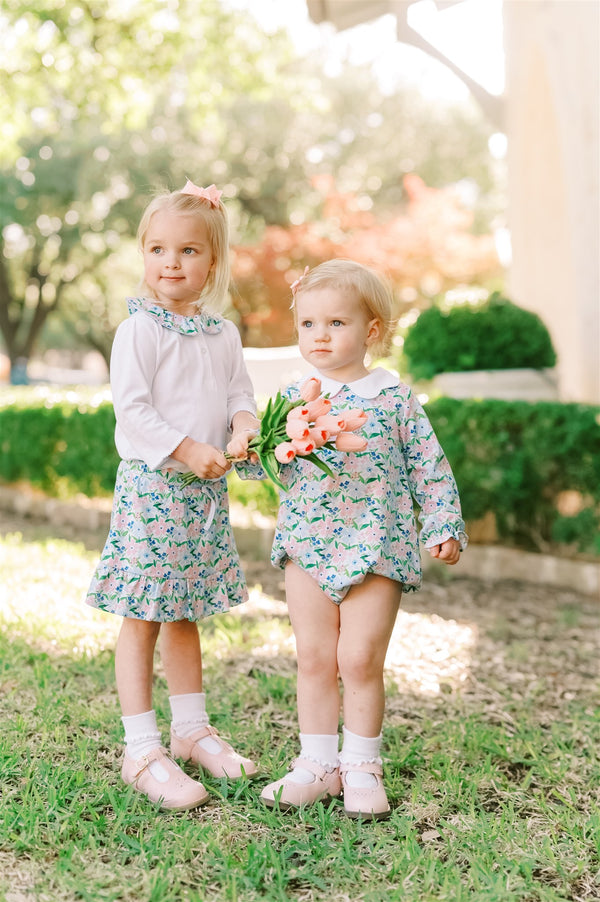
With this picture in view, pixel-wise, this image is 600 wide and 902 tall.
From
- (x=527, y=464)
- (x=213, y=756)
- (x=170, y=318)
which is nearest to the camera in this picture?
(x=170, y=318)

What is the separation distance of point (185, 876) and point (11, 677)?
1.44 metres

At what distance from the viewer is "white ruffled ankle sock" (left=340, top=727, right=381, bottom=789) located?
234 centimetres

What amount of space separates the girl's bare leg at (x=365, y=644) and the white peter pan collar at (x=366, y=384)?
0.46 meters

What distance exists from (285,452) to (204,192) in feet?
2.59

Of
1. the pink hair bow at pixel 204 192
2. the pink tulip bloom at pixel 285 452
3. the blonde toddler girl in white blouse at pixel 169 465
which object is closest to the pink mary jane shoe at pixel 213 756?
the blonde toddler girl in white blouse at pixel 169 465

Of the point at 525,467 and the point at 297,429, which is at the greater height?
the point at 297,429

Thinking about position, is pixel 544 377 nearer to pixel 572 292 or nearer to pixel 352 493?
pixel 572 292

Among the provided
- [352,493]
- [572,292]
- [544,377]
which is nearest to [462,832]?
[352,493]

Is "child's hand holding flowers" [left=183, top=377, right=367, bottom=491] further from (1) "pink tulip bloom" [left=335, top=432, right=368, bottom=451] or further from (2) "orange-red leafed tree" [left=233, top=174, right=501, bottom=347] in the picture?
(2) "orange-red leafed tree" [left=233, top=174, right=501, bottom=347]

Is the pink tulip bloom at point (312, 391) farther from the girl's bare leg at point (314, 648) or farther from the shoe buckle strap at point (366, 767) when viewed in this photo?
the shoe buckle strap at point (366, 767)

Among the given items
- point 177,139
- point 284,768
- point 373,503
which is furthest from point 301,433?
point 177,139

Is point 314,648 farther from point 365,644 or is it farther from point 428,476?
point 428,476

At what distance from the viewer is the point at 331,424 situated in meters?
2.13

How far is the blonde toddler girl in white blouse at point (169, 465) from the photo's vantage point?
2334 mm
